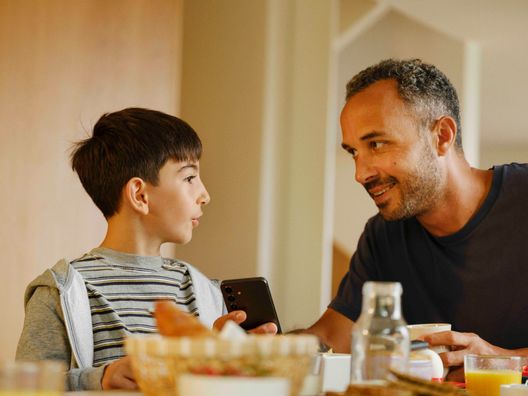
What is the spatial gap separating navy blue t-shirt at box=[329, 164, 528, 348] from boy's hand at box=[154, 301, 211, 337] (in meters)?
1.28

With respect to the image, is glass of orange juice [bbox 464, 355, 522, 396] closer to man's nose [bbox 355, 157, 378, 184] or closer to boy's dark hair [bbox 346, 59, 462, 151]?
man's nose [bbox 355, 157, 378, 184]

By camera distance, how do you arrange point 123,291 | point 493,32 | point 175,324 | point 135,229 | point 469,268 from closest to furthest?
point 175,324, point 123,291, point 135,229, point 469,268, point 493,32

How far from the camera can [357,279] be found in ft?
7.08

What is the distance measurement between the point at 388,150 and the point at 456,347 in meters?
0.68

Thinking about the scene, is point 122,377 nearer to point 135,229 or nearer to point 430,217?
point 135,229

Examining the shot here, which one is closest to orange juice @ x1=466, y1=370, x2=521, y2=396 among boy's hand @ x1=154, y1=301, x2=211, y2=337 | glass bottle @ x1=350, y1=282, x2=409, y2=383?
glass bottle @ x1=350, y1=282, x2=409, y2=383

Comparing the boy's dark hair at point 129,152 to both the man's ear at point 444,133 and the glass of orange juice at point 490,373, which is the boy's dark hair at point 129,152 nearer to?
the man's ear at point 444,133

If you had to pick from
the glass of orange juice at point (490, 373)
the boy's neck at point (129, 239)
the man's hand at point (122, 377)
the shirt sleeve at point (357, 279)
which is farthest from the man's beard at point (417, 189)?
the man's hand at point (122, 377)

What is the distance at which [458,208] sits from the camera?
2119mm

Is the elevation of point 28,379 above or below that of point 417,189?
below

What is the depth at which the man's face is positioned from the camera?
81.5 inches

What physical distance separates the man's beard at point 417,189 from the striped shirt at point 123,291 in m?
0.52

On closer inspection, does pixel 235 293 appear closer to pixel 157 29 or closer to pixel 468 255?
pixel 468 255

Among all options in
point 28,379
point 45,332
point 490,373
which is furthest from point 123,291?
point 28,379
